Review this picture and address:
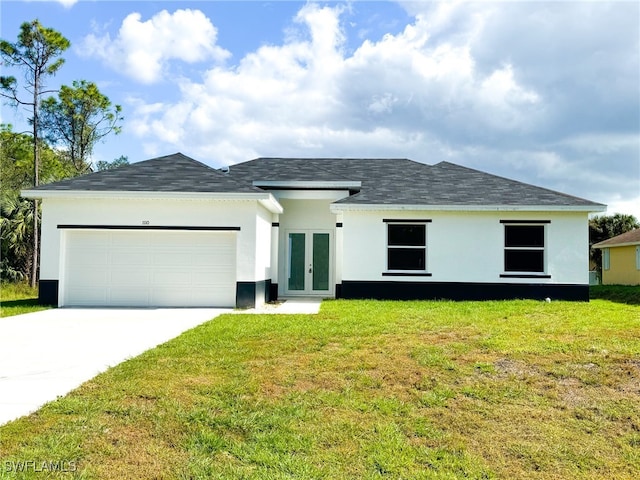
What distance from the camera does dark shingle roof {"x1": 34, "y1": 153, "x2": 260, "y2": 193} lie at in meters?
13.0

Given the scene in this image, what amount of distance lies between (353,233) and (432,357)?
8.78 m

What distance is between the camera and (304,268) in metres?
16.6

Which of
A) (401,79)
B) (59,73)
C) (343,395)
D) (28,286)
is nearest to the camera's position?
(343,395)

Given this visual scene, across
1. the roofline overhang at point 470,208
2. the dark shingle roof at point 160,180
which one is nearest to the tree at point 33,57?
Answer: the dark shingle roof at point 160,180

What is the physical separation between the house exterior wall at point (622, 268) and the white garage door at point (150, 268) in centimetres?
2332

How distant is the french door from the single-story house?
1.6 inches

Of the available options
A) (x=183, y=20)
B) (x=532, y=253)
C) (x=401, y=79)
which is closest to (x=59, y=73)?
(x=183, y=20)

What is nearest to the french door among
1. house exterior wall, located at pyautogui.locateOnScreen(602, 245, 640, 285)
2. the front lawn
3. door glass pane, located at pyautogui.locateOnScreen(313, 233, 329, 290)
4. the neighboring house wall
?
door glass pane, located at pyautogui.locateOnScreen(313, 233, 329, 290)

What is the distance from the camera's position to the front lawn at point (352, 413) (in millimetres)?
3475

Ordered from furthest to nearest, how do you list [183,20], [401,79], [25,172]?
[25,172]
[401,79]
[183,20]

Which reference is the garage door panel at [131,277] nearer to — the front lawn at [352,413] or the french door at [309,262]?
the french door at [309,262]

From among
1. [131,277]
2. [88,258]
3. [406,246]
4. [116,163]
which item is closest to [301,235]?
[406,246]

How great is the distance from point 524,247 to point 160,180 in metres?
12.0

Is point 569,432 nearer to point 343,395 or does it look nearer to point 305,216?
point 343,395
